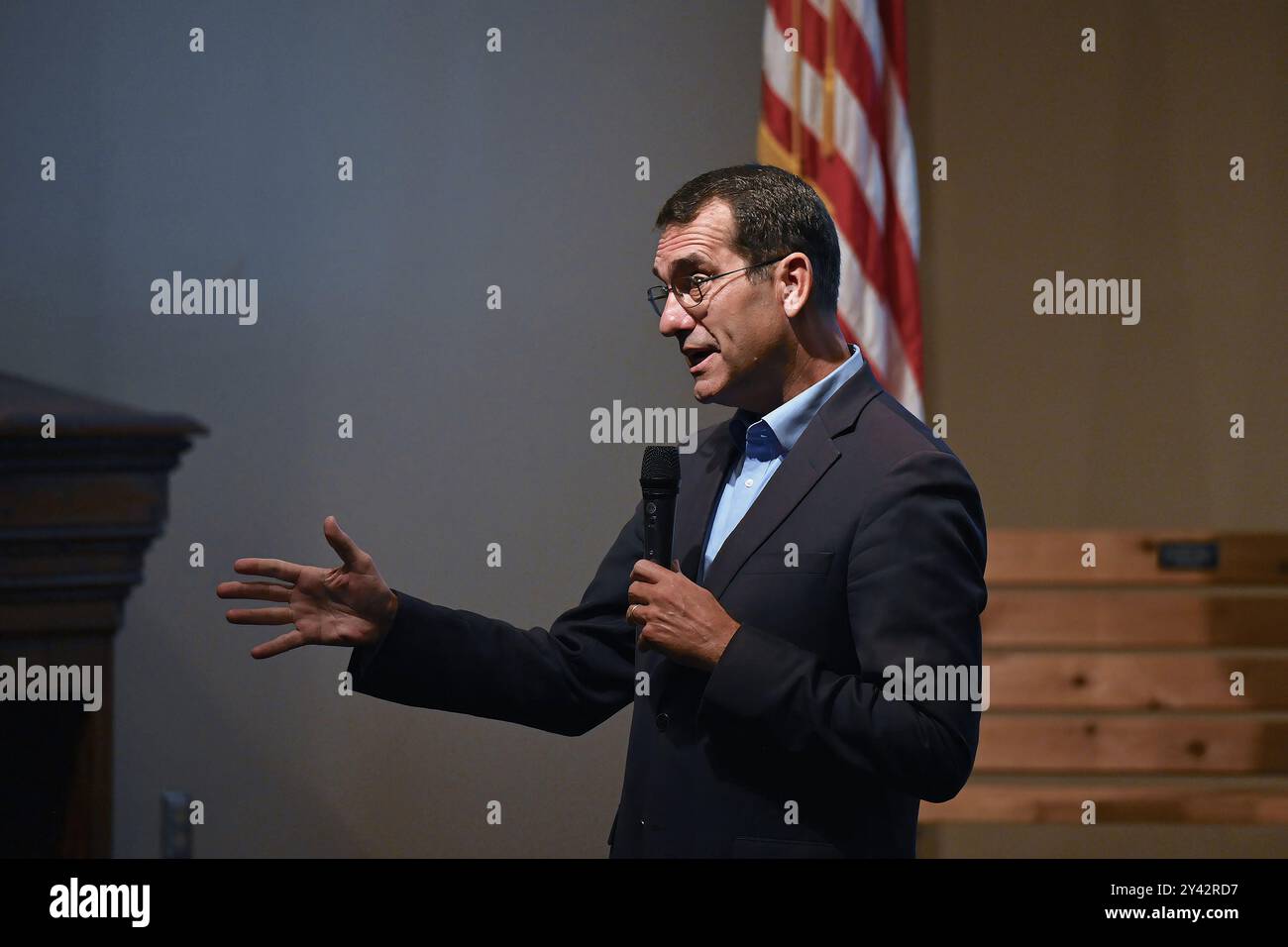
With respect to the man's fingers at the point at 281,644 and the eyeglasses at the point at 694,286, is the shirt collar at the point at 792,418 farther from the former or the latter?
the man's fingers at the point at 281,644

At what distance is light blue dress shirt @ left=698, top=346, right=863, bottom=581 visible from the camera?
5.62 ft

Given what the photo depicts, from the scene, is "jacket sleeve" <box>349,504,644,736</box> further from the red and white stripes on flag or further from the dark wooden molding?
the red and white stripes on flag

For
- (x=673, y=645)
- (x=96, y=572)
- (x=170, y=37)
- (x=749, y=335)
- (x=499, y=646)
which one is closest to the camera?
(x=673, y=645)

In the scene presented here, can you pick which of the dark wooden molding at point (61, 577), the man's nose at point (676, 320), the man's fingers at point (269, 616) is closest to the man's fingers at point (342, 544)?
the man's fingers at point (269, 616)

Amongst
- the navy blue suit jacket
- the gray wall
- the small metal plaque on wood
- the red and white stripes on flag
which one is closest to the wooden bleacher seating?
the small metal plaque on wood

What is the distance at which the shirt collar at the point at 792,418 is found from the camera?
5.61ft

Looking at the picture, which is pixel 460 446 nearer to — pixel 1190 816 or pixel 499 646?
pixel 499 646

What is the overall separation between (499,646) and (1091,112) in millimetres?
2515

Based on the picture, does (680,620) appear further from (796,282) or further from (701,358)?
(796,282)

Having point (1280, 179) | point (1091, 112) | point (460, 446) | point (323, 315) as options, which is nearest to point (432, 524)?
point (460, 446)

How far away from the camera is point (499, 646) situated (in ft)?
5.98

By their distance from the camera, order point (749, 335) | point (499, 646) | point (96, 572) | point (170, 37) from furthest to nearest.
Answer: point (170, 37) < point (96, 572) < point (499, 646) < point (749, 335)

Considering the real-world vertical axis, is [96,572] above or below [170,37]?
below

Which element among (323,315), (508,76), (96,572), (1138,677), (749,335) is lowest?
(1138,677)
